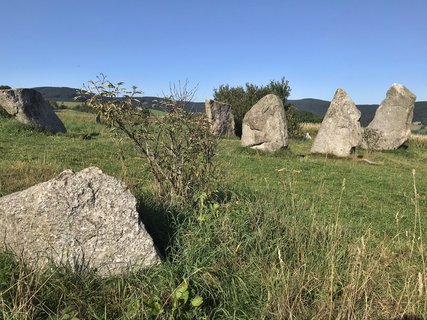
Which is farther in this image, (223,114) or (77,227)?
(223,114)

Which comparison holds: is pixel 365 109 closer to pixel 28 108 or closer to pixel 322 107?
pixel 322 107

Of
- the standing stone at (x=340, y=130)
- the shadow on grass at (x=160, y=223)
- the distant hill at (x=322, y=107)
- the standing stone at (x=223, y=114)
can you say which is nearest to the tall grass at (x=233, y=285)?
the shadow on grass at (x=160, y=223)

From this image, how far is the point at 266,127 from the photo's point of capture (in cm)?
1836

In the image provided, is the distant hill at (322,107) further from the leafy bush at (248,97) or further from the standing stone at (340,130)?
the standing stone at (340,130)

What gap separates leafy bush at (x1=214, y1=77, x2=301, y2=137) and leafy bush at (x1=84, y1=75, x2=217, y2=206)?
21.7 metres

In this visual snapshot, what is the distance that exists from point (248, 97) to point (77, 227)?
1084 inches

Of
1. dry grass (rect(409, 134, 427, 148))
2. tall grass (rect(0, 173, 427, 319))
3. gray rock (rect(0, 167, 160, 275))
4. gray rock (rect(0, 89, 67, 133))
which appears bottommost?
dry grass (rect(409, 134, 427, 148))

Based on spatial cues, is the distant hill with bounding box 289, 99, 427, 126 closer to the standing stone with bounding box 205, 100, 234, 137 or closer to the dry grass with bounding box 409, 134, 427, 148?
the dry grass with bounding box 409, 134, 427, 148

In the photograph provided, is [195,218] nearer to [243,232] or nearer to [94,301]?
[243,232]

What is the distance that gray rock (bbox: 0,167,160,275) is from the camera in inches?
156

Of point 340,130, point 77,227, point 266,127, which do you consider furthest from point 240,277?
point 340,130

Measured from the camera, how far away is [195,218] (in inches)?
191

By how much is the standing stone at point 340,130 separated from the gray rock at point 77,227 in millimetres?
15125

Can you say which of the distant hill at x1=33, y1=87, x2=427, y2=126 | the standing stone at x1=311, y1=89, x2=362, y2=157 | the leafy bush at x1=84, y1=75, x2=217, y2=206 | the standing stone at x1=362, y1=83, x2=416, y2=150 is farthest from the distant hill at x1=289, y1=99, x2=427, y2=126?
the leafy bush at x1=84, y1=75, x2=217, y2=206
